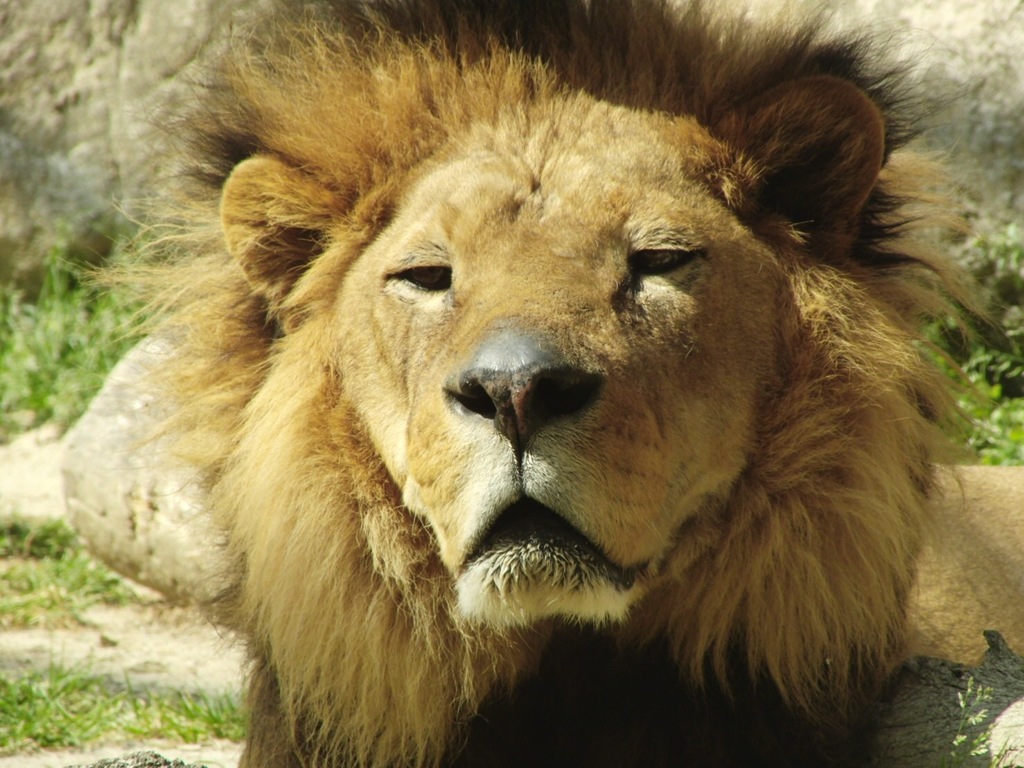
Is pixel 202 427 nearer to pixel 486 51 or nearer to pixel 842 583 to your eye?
pixel 486 51

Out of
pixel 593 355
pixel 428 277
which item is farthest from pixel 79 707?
pixel 593 355

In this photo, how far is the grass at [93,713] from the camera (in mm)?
4066

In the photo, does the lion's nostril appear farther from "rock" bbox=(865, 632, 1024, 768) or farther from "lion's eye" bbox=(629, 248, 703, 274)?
"rock" bbox=(865, 632, 1024, 768)

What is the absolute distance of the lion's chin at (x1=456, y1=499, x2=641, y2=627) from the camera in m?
2.51

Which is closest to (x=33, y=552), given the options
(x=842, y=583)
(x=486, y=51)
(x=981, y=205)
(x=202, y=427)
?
(x=202, y=427)

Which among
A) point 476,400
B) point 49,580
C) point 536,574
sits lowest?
point 49,580

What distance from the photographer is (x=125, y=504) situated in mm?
5586

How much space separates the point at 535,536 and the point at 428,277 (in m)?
0.75

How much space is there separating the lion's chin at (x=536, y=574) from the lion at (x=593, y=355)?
0.02 metres

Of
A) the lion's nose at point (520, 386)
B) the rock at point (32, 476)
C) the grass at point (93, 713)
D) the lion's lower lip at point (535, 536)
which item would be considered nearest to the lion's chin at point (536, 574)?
the lion's lower lip at point (535, 536)

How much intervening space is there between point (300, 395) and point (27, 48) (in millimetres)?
5389

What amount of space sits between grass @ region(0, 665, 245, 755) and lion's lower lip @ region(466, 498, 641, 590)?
6.71ft

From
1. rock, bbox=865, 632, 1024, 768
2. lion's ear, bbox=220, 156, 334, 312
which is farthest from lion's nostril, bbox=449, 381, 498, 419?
rock, bbox=865, 632, 1024, 768

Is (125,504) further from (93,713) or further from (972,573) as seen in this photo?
(972,573)
